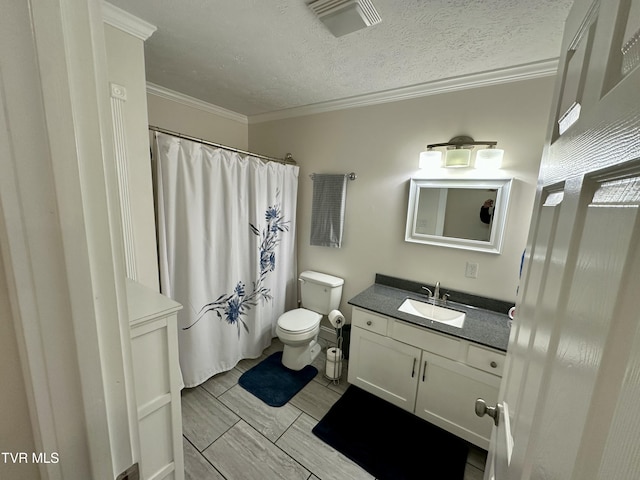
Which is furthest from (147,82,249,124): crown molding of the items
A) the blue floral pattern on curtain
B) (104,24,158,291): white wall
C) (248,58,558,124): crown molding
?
the blue floral pattern on curtain

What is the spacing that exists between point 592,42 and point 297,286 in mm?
2717

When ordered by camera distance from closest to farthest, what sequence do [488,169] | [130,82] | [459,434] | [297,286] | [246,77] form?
[130,82], [459,434], [488,169], [246,77], [297,286]

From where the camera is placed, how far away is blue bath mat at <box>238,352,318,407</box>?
1952mm

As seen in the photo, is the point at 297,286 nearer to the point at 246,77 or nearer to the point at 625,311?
the point at 246,77

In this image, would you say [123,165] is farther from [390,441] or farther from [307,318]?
[390,441]

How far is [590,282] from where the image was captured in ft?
1.12

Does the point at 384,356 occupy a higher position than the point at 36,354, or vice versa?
the point at 36,354

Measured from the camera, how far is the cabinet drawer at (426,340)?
1.56 m

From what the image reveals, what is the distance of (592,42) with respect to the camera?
0.47 m

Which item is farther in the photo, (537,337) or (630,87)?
(537,337)

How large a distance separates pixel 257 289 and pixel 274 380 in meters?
0.80

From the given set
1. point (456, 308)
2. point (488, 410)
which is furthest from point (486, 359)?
point (488, 410)

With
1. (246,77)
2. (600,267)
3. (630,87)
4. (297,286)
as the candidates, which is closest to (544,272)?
(600,267)

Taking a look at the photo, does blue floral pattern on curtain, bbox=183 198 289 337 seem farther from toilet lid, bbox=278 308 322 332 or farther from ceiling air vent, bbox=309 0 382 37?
ceiling air vent, bbox=309 0 382 37
